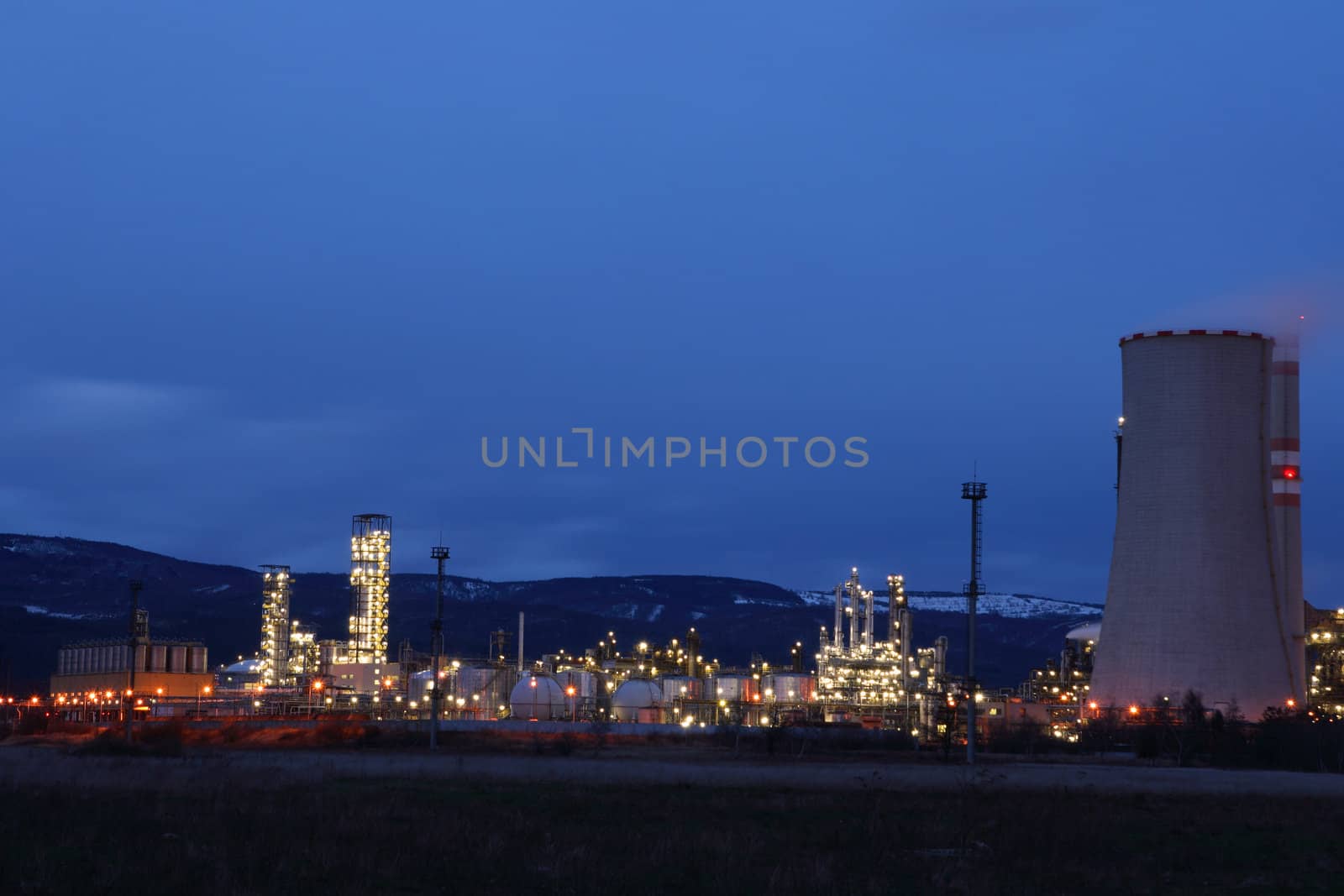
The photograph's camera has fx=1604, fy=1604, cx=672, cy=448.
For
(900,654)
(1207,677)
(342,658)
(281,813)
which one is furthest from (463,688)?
(281,813)

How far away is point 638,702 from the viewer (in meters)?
79.7

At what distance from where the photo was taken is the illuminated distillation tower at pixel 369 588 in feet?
292

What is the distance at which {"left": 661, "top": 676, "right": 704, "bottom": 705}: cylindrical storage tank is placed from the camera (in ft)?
272

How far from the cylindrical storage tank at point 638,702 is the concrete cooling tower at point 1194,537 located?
23913mm

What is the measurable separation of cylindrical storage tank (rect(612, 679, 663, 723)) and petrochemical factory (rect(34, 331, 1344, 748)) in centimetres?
12

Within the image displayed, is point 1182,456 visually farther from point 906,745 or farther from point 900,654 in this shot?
point 900,654

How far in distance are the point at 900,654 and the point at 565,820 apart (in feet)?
198

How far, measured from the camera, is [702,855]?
21.2 meters

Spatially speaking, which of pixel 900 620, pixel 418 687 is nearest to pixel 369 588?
pixel 418 687

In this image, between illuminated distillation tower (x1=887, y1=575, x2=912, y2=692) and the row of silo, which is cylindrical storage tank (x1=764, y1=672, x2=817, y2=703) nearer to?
illuminated distillation tower (x1=887, y1=575, x2=912, y2=692)

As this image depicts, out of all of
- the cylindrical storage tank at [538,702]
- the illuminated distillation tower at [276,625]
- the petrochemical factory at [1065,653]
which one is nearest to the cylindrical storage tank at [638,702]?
the petrochemical factory at [1065,653]

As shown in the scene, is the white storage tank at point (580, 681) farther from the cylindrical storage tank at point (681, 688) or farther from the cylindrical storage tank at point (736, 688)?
the cylindrical storage tank at point (736, 688)

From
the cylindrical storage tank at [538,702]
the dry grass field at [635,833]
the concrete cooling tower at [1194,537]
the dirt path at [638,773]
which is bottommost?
the cylindrical storage tank at [538,702]

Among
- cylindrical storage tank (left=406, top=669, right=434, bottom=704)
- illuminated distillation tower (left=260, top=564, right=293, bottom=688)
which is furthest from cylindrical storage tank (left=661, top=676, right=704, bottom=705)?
illuminated distillation tower (left=260, top=564, right=293, bottom=688)
